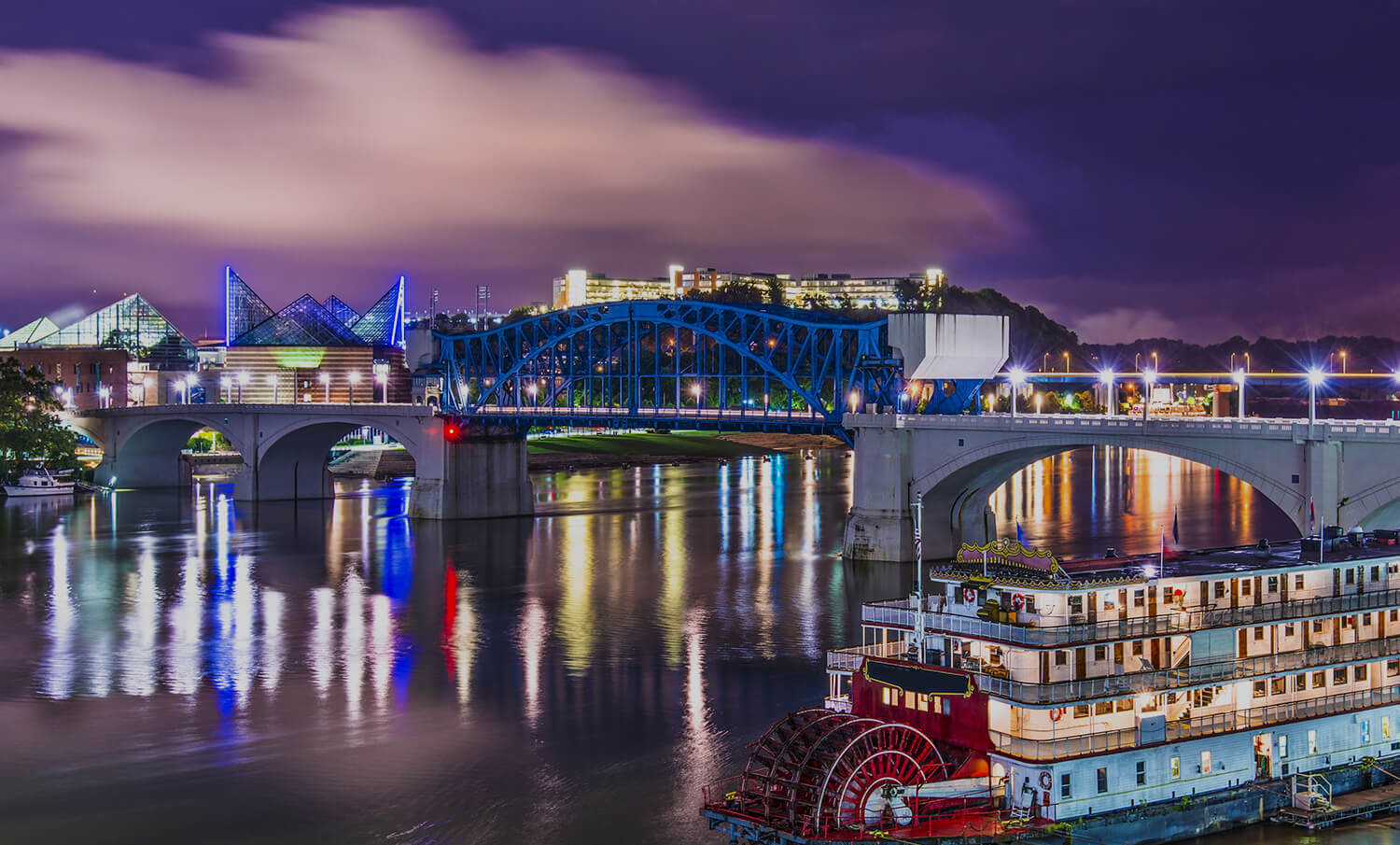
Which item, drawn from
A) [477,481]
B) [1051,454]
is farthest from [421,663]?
[477,481]

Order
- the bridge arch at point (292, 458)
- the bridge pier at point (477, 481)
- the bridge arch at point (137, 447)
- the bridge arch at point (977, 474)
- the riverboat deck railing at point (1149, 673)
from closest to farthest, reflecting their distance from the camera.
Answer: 1. the riverboat deck railing at point (1149, 673)
2. the bridge arch at point (977, 474)
3. the bridge pier at point (477, 481)
4. the bridge arch at point (292, 458)
5. the bridge arch at point (137, 447)

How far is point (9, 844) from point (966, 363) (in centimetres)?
6646

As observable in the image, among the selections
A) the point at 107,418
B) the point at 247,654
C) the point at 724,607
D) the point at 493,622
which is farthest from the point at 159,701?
the point at 107,418

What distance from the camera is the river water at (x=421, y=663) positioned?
1610 inches

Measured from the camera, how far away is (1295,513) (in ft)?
216

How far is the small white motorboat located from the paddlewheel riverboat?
404 ft

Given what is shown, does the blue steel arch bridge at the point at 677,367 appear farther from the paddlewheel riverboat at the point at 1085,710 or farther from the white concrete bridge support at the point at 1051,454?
the paddlewheel riverboat at the point at 1085,710

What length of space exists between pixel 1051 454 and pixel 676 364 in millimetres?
41407

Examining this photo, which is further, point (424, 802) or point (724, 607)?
→ point (724, 607)

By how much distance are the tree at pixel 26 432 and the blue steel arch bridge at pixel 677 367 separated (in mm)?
45113

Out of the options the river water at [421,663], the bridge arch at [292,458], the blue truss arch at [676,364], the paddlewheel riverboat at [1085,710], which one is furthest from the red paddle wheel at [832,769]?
the bridge arch at [292,458]

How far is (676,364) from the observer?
118 m

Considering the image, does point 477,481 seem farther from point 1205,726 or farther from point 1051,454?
point 1205,726

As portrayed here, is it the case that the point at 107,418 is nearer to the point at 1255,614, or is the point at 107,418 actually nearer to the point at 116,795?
the point at 116,795
